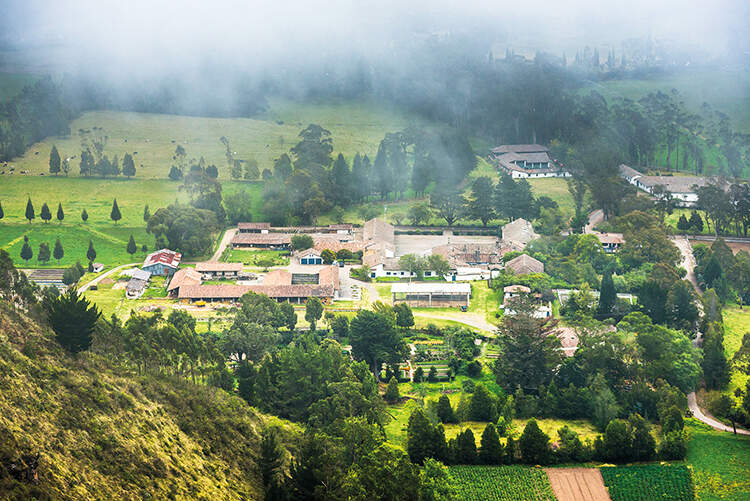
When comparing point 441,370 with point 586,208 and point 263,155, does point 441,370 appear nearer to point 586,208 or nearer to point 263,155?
point 586,208

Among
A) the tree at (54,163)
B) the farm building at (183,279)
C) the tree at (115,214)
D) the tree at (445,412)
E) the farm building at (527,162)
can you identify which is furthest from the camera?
the farm building at (527,162)

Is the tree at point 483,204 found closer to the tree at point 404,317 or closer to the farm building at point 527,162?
the farm building at point 527,162

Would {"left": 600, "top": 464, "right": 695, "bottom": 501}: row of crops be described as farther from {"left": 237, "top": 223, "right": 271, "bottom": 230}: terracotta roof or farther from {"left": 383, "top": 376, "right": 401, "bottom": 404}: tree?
{"left": 237, "top": 223, "right": 271, "bottom": 230}: terracotta roof

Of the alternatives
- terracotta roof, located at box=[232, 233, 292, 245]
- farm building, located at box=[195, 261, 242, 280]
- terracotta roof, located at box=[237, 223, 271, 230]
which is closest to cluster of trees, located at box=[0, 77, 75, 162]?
terracotta roof, located at box=[237, 223, 271, 230]

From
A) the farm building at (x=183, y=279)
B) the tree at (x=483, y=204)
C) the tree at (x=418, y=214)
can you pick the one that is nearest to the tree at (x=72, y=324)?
the farm building at (x=183, y=279)

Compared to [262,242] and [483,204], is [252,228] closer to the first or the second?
[262,242]

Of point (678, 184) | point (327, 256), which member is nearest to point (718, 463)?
point (327, 256)

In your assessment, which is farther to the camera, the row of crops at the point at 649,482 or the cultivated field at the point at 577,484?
the row of crops at the point at 649,482

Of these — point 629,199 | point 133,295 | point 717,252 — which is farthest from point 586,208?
point 133,295
